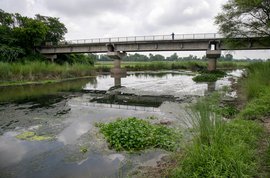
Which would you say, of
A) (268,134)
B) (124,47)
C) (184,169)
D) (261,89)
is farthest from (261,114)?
(124,47)

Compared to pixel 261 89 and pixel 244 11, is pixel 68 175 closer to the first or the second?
pixel 261 89

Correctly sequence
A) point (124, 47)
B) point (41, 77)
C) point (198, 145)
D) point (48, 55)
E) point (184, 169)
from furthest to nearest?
point (48, 55) < point (124, 47) < point (41, 77) < point (198, 145) < point (184, 169)

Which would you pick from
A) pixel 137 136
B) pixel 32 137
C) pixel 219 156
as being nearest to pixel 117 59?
pixel 32 137

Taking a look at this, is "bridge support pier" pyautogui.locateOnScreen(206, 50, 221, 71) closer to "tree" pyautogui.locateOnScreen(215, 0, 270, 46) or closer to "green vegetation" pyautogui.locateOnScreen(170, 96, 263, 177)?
"tree" pyautogui.locateOnScreen(215, 0, 270, 46)

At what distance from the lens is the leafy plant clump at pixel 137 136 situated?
6.59m

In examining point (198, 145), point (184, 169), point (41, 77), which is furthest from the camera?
point (41, 77)

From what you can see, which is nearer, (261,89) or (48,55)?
(261,89)

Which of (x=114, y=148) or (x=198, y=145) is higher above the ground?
(x=198, y=145)

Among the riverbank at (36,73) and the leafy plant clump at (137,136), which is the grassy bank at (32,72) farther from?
the leafy plant clump at (137,136)

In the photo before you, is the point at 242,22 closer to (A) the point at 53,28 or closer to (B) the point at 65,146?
(B) the point at 65,146

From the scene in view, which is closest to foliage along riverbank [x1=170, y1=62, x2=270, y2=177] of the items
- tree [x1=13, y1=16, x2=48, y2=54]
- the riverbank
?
the riverbank

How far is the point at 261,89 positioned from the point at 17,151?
429 inches

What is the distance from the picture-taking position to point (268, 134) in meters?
6.14

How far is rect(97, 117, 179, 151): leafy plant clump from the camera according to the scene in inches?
260
